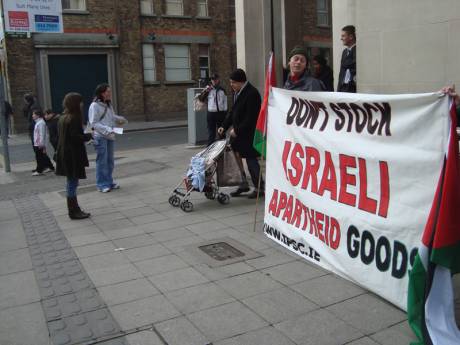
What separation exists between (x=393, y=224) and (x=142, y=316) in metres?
2.08

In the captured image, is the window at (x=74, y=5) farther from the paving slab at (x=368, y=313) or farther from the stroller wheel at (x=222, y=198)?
the paving slab at (x=368, y=313)

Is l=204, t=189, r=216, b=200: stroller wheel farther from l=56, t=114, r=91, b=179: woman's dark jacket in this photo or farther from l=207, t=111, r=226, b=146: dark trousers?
l=207, t=111, r=226, b=146: dark trousers

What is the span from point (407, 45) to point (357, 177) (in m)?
2.77

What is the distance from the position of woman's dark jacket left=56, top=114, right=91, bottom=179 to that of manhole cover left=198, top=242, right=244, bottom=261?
93.7 inches

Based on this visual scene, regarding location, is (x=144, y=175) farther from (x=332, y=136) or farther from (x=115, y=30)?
(x=115, y=30)

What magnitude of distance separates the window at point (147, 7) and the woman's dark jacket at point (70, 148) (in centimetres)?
2024

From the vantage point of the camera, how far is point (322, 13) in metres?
31.1

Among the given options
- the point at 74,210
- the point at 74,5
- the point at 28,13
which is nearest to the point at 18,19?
the point at 28,13

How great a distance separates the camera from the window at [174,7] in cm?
2643

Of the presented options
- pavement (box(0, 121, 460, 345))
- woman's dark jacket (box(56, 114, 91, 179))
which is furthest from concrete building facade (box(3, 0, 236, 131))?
woman's dark jacket (box(56, 114, 91, 179))

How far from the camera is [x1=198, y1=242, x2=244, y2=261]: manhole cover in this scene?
17.7ft

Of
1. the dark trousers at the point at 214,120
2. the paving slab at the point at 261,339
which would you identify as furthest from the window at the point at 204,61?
the paving slab at the point at 261,339

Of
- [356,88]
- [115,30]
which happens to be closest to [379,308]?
[356,88]

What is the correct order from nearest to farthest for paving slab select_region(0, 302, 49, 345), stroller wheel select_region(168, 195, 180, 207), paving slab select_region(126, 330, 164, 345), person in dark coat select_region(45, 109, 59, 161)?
paving slab select_region(126, 330, 164, 345) → paving slab select_region(0, 302, 49, 345) → stroller wheel select_region(168, 195, 180, 207) → person in dark coat select_region(45, 109, 59, 161)
